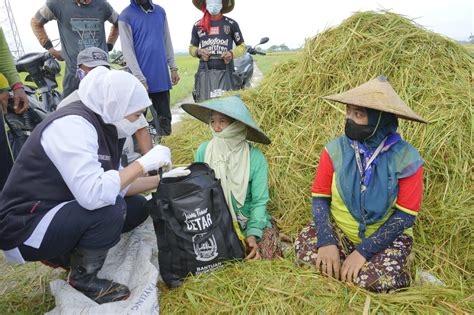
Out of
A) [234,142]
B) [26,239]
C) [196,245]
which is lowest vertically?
[196,245]

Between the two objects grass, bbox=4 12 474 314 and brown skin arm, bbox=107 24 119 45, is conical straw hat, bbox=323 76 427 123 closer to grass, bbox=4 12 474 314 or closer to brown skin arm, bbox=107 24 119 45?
grass, bbox=4 12 474 314

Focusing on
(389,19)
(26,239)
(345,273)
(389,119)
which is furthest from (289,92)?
(26,239)

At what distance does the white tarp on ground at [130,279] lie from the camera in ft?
5.88

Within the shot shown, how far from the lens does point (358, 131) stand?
1.81 metres

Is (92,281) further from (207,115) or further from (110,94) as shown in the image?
(207,115)

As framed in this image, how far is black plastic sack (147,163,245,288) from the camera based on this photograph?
185cm

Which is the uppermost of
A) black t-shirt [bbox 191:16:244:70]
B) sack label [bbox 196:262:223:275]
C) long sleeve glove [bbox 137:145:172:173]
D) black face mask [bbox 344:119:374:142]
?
black t-shirt [bbox 191:16:244:70]

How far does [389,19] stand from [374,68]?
1.78ft

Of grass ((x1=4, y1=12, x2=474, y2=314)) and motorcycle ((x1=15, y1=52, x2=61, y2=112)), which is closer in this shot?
grass ((x1=4, y1=12, x2=474, y2=314))

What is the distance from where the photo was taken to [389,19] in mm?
3252

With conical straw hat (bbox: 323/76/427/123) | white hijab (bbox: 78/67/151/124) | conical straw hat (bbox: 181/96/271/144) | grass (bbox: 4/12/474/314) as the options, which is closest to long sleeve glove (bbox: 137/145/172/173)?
white hijab (bbox: 78/67/151/124)

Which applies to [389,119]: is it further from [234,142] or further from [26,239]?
[26,239]

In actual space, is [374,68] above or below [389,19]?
below

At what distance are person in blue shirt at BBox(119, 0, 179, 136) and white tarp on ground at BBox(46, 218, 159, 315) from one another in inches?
84.8
